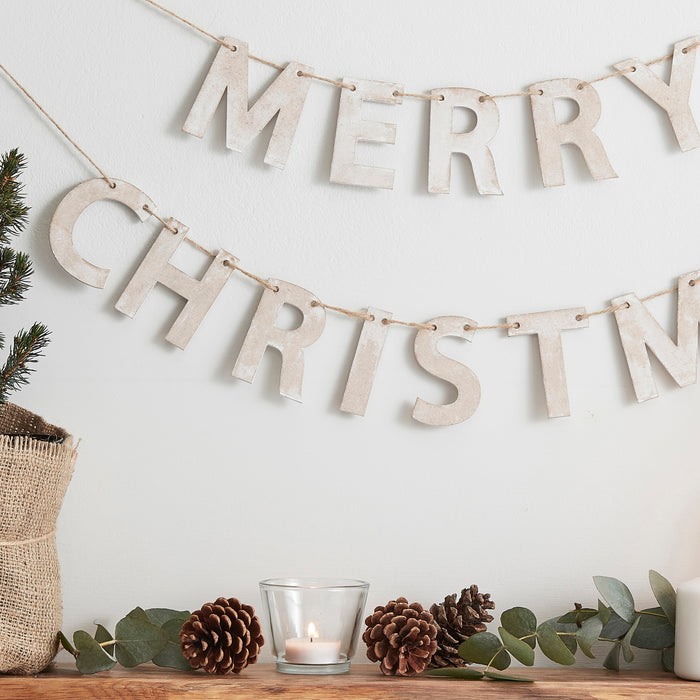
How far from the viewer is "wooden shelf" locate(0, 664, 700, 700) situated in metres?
0.79

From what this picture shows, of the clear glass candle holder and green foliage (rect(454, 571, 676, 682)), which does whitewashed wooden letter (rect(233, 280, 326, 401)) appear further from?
green foliage (rect(454, 571, 676, 682))

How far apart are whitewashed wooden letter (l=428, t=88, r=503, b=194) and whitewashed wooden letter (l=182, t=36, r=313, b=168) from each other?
0.57 ft

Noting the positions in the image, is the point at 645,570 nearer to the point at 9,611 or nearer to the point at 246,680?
the point at 246,680

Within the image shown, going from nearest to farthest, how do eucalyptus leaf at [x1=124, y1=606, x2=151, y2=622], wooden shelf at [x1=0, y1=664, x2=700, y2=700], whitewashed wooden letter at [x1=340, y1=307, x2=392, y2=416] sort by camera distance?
wooden shelf at [x1=0, y1=664, x2=700, y2=700]
eucalyptus leaf at [x1=124, y1=606, x2=151, y2=622]
whitewashed wooden letter at [x1=340, y1=307, x2=392, y2=416]

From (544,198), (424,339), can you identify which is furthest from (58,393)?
(544,198)

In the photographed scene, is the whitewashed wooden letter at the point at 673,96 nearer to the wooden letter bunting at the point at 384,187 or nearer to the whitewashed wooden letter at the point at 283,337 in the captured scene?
the wooden letter bunting at the point at 384,187

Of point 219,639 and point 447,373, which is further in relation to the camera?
point 447,373

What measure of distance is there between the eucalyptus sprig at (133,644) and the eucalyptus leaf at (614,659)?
50 cm

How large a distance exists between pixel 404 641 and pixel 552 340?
0.41 m

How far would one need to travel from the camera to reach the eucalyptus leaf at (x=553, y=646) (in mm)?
888

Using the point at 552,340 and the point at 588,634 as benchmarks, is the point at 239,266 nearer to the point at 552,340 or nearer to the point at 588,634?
the point at 552,340

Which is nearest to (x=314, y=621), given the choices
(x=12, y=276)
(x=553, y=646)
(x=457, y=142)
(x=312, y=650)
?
(x=312, y=650)

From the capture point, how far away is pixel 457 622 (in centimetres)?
92

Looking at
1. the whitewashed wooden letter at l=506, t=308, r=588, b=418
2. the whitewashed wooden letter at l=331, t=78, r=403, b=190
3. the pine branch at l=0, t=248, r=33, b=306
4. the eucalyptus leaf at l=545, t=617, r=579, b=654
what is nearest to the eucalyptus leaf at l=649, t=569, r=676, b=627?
the eucalyptus leaf at l=545, t=617, r=579, b=654
